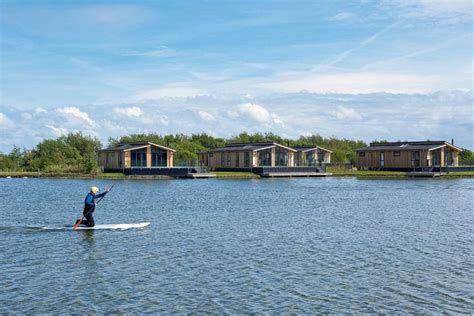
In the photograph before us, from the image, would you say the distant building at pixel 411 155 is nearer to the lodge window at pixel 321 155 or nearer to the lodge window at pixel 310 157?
the lodge window at pixel 310 157

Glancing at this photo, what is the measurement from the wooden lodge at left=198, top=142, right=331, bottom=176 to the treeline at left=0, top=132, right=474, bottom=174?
4.70 m

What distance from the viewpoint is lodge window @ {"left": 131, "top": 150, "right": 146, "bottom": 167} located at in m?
86.9

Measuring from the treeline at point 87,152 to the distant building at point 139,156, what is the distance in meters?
3.28

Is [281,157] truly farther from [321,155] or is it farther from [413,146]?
[413,146]

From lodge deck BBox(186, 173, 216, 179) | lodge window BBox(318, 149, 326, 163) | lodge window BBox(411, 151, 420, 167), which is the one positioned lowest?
lodge deck BBox(186, 173, 216, 179)

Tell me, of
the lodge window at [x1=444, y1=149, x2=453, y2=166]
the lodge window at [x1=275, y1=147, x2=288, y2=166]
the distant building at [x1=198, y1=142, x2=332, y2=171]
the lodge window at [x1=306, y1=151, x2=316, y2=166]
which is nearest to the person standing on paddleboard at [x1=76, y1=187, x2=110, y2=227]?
the distant building at [x1=198, y1=142, x2=332, y2=171]

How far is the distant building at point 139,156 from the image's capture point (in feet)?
283

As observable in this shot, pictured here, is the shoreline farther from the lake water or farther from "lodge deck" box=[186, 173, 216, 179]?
the lake water

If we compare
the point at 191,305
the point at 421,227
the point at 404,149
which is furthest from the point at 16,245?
the point at 404,149

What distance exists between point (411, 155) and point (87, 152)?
59.8 m

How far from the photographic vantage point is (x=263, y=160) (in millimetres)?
94625

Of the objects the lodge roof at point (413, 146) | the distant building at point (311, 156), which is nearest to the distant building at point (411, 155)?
the lodge roof at point (413, 146)

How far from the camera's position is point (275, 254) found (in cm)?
2139

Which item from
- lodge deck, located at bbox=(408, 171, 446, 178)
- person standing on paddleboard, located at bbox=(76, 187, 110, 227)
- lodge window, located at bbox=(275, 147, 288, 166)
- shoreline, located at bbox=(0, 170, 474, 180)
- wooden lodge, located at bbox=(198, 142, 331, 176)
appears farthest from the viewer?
lodge window, located at bbox=(275, 147, 288, 166)
